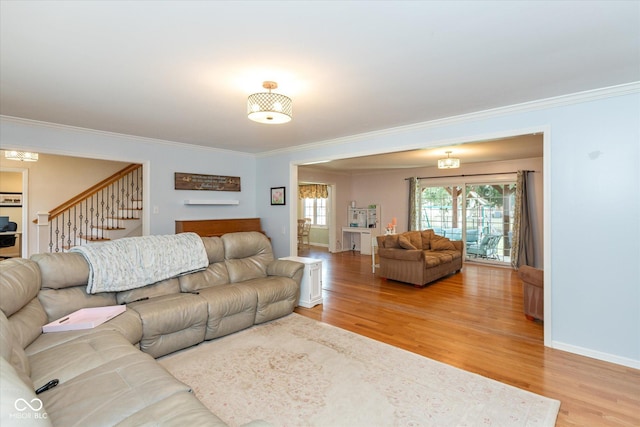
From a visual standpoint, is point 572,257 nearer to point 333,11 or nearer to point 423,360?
point 423,360

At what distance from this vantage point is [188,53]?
2.12m

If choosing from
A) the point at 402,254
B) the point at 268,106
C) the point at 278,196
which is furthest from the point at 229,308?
the point at 402,254

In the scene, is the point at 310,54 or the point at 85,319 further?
the point at 85,319

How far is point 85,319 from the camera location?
7.70 feet

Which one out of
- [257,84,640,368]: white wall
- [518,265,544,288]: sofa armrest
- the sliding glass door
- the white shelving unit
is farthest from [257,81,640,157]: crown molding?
the white shelving unit

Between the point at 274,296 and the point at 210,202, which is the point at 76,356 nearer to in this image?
the point at 274,296

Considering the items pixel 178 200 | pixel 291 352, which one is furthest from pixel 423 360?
pixel 178 200

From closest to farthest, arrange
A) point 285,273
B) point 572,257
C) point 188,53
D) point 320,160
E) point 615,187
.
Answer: point 188,53, point 615,187, point 572,257, point 285,273, point 320,160

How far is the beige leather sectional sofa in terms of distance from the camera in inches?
51.8

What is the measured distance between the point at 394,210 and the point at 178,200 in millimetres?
5598

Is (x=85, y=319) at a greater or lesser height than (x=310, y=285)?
greater

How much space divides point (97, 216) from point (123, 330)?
505 centimetres

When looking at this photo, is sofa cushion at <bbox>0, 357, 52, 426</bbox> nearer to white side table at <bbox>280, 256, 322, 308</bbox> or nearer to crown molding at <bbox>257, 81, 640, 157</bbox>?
white side table at <bbox>280, 256, 322, 308</bbox>

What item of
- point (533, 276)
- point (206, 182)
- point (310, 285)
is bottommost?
point (310, 285)
